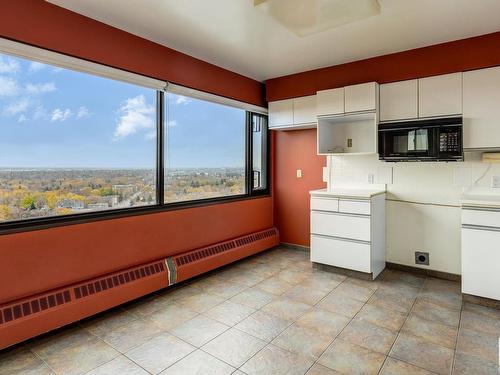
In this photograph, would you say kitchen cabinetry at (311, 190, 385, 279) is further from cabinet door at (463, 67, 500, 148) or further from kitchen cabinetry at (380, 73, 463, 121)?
cabinet door at (463, 67, 500, 148)

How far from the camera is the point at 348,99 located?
356 centimetres

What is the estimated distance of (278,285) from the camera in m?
3.25

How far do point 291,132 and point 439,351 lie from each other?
3241 mm

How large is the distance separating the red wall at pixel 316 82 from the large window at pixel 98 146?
95cm

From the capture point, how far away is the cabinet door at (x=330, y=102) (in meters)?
3.63

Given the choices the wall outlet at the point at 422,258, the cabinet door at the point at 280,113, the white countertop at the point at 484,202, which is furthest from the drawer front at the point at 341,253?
the cabinet door at the point at 280,113

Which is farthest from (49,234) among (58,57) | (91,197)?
(58,57)

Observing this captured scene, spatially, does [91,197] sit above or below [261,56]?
below

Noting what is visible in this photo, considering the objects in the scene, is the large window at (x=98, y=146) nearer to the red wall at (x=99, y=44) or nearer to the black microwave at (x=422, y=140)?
the red wall at (x=99, y=44)

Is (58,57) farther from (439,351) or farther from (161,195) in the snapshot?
(439,351)

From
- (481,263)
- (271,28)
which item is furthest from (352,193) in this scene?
(271,28)

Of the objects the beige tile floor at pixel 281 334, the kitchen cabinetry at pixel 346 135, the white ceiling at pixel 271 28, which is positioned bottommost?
the beige tile floor at pixel 281 334

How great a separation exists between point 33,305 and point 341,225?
288cm

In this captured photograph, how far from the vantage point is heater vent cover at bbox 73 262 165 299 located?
8.11ft
